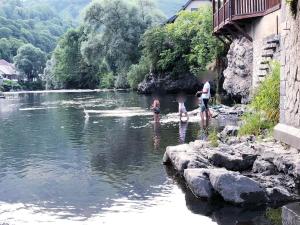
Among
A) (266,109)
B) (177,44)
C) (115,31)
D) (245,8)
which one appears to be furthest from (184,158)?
(115,31)

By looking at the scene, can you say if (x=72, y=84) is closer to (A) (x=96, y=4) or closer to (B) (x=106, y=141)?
A: (A) (x=96, y=4)

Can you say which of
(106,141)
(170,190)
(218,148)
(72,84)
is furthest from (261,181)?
(72,84)

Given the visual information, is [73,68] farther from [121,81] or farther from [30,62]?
[30,62]

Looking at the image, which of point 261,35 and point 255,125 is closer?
point 255,125

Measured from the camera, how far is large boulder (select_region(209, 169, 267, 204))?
9.16 m

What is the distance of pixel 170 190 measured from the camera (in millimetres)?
10352

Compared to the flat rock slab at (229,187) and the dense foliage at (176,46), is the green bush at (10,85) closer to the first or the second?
the dense foliage at (176,46)

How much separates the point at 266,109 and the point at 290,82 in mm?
2939

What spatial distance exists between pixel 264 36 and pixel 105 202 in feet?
49.2

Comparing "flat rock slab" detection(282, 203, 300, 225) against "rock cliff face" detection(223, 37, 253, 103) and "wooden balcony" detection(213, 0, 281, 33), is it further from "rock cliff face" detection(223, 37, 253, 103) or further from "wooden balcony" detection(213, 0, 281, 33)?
"rock cliff face" detection(223, 37, 253, 103)

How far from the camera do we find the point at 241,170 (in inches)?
437

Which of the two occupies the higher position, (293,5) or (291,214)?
(293,5)

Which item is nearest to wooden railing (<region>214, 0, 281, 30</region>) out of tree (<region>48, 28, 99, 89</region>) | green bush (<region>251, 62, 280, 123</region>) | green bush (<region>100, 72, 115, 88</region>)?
green bush (<region>251, 62, 280, 123</region>)

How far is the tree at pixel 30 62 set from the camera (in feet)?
419
